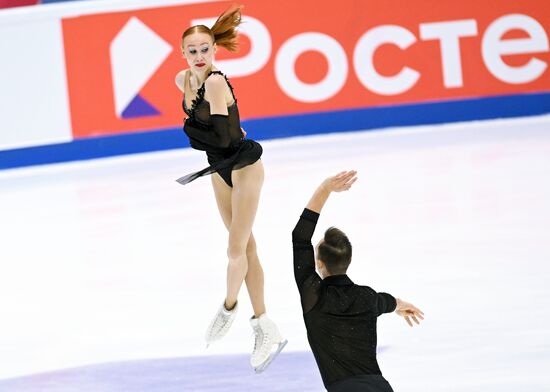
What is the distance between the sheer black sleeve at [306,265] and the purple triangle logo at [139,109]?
25.8ft

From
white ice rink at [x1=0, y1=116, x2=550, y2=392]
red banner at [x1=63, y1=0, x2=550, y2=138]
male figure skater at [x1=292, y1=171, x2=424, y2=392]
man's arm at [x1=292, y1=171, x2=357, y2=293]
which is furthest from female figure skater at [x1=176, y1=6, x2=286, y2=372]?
red banner at [x1=63, y1=0, x2=550, y2=138]

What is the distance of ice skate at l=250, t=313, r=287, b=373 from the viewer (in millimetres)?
4812

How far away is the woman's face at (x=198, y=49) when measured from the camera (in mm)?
4637

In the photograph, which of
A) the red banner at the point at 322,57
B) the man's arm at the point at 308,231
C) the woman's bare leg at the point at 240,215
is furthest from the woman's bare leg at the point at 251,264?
the red banner at the point at 322,57

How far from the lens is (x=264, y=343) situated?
4.88 m

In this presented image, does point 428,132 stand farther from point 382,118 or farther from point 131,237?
point 131,237

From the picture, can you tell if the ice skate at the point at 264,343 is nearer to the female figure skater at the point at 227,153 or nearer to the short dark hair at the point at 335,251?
the female figure skater at the point at 227,153

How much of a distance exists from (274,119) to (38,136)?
89.8 inches

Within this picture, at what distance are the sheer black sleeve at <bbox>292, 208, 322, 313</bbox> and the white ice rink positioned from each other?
1.00m

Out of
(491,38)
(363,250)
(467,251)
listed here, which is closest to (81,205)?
(363,250)

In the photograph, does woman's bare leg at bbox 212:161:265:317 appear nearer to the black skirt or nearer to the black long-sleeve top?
the black skirt

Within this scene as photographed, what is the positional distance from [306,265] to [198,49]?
3.94ft

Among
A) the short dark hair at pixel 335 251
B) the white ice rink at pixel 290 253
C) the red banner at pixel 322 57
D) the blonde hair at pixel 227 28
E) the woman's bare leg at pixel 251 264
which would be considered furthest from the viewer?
the red banner at pixel 322 57

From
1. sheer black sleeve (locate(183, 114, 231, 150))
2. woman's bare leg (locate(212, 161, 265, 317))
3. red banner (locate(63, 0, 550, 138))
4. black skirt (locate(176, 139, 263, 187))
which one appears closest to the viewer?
sheer black sleeve (locate(183, 114, 231, 150))
